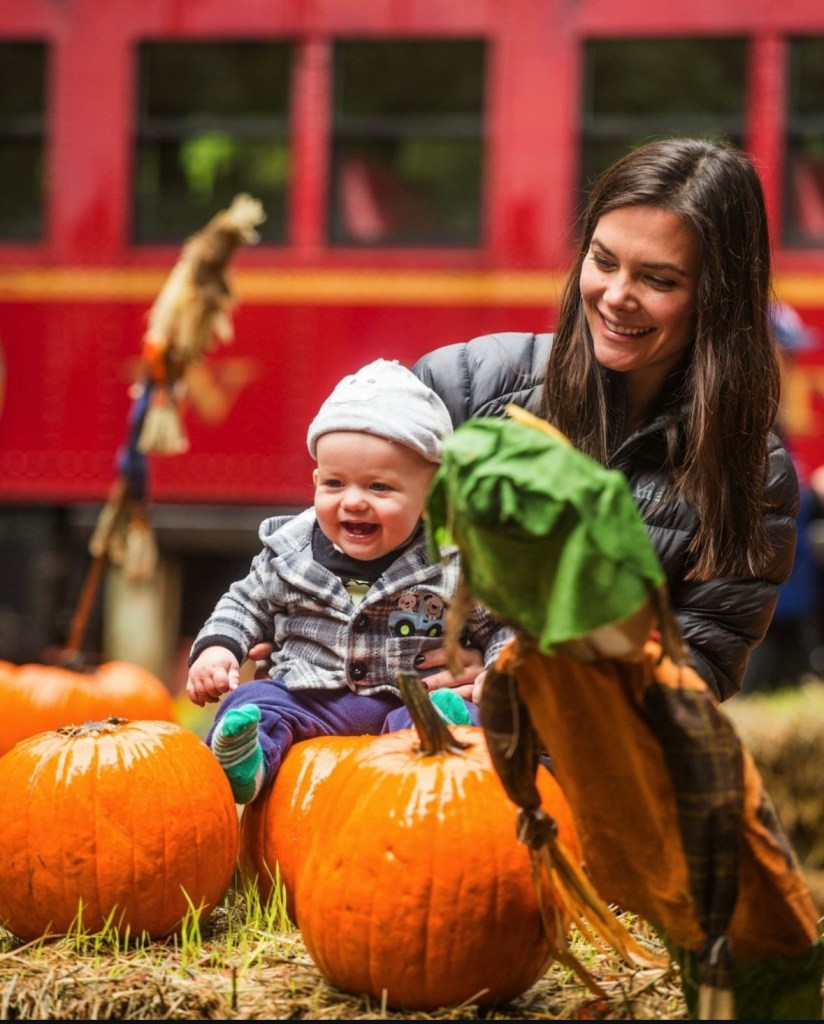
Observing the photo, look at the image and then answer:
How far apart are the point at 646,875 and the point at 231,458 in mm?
6470

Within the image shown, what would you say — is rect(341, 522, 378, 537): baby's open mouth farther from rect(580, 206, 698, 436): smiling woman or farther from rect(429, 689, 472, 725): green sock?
rect(580, 206, 698, 436): smiling woman

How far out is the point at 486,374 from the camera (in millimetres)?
3244

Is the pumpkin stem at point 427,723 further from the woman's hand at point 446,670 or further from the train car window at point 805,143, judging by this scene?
the train car window at point 805,143

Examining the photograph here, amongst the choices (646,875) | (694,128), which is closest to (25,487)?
(694,128)

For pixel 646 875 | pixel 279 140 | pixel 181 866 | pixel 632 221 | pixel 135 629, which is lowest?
pixel 135 629

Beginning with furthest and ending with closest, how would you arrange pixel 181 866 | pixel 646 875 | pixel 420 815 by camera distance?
pixel 181 866 → pixel 420 815 → pixel 646 875

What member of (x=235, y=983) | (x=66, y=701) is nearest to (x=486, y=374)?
(x=235, y=983)

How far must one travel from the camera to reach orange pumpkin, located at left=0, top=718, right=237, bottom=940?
264cm

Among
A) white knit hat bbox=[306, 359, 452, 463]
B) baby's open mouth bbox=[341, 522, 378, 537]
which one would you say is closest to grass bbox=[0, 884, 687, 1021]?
baby's open mouth bbox=[341, 522, 378, 537]

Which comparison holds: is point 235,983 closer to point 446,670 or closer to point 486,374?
point 446,670

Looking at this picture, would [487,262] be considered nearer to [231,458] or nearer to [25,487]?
[231,458]

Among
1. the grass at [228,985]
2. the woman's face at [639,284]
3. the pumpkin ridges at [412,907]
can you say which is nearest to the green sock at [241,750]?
the grass at [228,985]

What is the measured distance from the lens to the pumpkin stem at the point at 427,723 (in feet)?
7.67

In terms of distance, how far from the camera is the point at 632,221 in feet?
8.93
